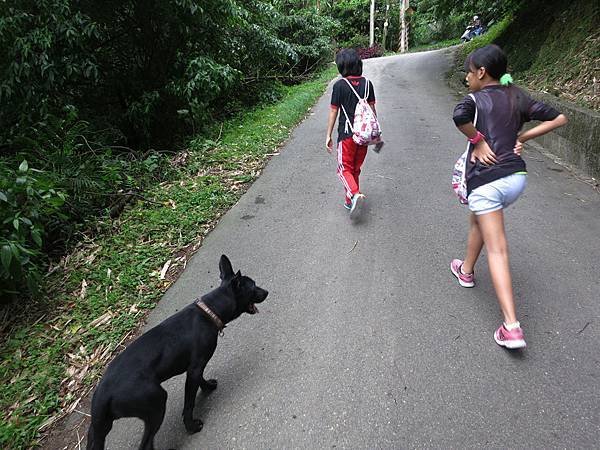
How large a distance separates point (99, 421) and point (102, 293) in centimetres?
183

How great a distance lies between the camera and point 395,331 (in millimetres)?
2773

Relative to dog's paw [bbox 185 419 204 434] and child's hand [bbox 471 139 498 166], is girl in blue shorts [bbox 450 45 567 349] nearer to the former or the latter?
child's hand [bbox 471 139 498 166]

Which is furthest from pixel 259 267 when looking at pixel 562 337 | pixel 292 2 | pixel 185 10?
pixel 292 2

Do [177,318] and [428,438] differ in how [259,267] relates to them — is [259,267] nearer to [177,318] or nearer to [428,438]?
[177,318]

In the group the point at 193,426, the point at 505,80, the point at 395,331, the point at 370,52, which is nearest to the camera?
the point at 193,426

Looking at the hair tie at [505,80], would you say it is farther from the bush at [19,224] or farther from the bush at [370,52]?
the bush at [370,52]

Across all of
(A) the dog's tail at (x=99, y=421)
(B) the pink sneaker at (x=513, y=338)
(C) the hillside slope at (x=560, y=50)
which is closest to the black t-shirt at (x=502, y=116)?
(B) the pink sneaker at (x=513, y=338)

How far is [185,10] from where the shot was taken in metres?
6.42

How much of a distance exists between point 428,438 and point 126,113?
7.23m

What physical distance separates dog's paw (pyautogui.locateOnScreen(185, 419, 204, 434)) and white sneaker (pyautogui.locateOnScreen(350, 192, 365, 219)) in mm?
2602

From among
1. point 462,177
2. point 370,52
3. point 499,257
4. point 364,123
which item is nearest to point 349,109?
point 364,123

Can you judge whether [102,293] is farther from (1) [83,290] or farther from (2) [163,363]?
(2) [163,363]

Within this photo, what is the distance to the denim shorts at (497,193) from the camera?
7.89ft

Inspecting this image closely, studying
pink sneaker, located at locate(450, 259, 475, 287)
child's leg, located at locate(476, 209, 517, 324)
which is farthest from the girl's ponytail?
pink sneaker, located at locate(450, 259, 475, 287)
